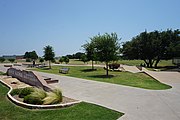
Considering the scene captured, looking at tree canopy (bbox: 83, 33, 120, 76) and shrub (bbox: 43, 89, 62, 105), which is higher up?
tree canopy (bbox: 83, 33, 120, 76)

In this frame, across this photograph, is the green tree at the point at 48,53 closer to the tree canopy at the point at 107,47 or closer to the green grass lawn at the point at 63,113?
the tree canopy at the point at 107,47

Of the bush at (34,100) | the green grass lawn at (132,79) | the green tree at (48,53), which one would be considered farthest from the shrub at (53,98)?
the green tree at (48,53)

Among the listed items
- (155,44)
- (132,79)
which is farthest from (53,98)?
(155,44)

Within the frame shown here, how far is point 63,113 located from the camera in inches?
286

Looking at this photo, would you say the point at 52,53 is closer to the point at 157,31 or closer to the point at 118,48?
the point at 118,48

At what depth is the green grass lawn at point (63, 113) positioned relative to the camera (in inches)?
267

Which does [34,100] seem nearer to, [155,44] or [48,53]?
[48,53]

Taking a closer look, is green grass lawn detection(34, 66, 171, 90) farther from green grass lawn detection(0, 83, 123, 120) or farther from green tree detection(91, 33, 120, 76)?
green grass lawn detection(0, 83, 123, 120)

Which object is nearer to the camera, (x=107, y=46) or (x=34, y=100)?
(x=34, y=100)

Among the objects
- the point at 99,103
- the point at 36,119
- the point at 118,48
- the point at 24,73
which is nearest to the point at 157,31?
the point at 118,48

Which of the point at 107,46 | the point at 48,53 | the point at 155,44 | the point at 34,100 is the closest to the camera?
the point at 34,100

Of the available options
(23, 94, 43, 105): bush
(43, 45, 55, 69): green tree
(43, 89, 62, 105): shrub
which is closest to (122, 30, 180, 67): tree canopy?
(43, 45, 55, 69): green tree

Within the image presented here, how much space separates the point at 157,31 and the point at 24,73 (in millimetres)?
32602

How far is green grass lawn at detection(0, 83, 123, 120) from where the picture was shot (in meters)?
6.79
